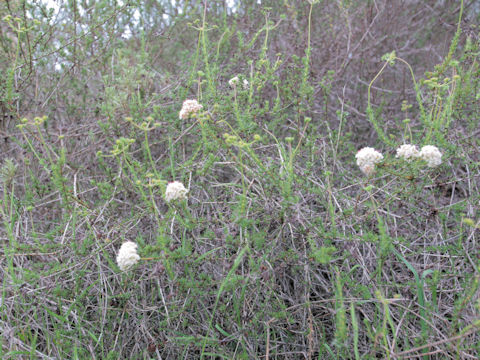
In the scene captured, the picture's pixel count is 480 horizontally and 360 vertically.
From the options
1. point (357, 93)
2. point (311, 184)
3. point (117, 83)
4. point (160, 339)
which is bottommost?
point (160, 339)

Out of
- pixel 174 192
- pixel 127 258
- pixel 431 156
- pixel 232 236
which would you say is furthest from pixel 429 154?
pixel 127 258

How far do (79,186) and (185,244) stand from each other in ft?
3.33

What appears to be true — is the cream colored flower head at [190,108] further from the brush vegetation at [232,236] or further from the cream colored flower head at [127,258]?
the cream colored flower head at [127,258]

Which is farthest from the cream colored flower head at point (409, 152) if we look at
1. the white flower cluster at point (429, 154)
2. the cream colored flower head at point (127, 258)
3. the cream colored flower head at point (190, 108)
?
the cream colored flower head at point (127, 258)

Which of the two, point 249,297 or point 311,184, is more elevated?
point 311,184

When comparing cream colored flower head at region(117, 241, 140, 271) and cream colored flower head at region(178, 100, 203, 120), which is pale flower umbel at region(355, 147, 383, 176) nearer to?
cream colored flower head at region(178, 100, 203, 120)

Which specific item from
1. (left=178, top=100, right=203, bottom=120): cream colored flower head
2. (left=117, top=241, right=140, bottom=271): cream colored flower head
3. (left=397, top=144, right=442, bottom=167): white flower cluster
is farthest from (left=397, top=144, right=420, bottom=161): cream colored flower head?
(left=117, top=241, right=140, bottom=271): cream colored flower head

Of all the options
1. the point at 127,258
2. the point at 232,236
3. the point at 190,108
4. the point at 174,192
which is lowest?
the point at 232,236

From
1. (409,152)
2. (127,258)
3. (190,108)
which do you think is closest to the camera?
Answer: (127,258)

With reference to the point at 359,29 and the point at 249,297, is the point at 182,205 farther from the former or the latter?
the point at 359,29

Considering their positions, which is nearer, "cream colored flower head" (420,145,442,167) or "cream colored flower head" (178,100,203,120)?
"cream colored flower head" (420,145,442,167)

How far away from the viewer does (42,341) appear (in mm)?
1867

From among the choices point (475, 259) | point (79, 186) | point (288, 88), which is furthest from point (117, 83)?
point (475, 259)

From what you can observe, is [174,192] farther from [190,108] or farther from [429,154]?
[429,154]
